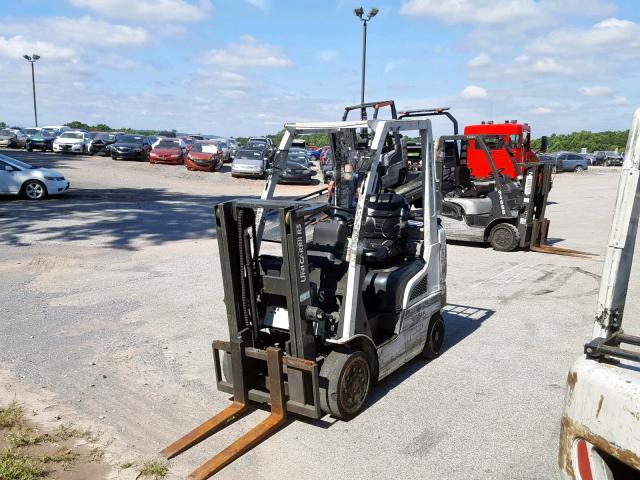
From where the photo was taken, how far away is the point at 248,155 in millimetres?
28484

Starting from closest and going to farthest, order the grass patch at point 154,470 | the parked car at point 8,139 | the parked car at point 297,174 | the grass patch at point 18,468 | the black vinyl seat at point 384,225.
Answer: the grass patch at point 18,468 < the grass patch at point 154,470 < the black vinyl seat at point 384,225 < the parked car at point 297,174 < the parked car at point 8,139

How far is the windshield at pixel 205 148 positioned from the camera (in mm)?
29344

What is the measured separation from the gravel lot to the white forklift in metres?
1.68

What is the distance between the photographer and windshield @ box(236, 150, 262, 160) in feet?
92.8

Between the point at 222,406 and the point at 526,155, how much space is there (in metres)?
15.7

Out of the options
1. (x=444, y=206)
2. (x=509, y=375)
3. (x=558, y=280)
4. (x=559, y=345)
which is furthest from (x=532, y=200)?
(x=509, y=375)

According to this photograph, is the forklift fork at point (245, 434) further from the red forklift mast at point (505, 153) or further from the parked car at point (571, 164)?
the parked car at point (571, 164)

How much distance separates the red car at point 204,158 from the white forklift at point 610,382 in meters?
27.5

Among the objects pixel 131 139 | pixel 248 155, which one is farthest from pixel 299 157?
pixel 131 139

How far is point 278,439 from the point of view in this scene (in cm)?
440

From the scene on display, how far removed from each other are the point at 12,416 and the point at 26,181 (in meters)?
14.5

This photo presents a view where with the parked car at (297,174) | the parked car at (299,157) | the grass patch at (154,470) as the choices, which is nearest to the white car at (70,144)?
the parked car at (299,157)

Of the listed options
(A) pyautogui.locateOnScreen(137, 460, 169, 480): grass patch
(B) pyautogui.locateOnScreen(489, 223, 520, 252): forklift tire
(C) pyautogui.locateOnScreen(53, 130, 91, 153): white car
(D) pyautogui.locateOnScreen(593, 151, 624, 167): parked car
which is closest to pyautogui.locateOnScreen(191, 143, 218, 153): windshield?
(C) pyautogui.locateOnScreen(53, 130, 91, 153): white car

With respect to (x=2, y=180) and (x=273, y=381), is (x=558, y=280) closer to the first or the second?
(x=273, y=381)
